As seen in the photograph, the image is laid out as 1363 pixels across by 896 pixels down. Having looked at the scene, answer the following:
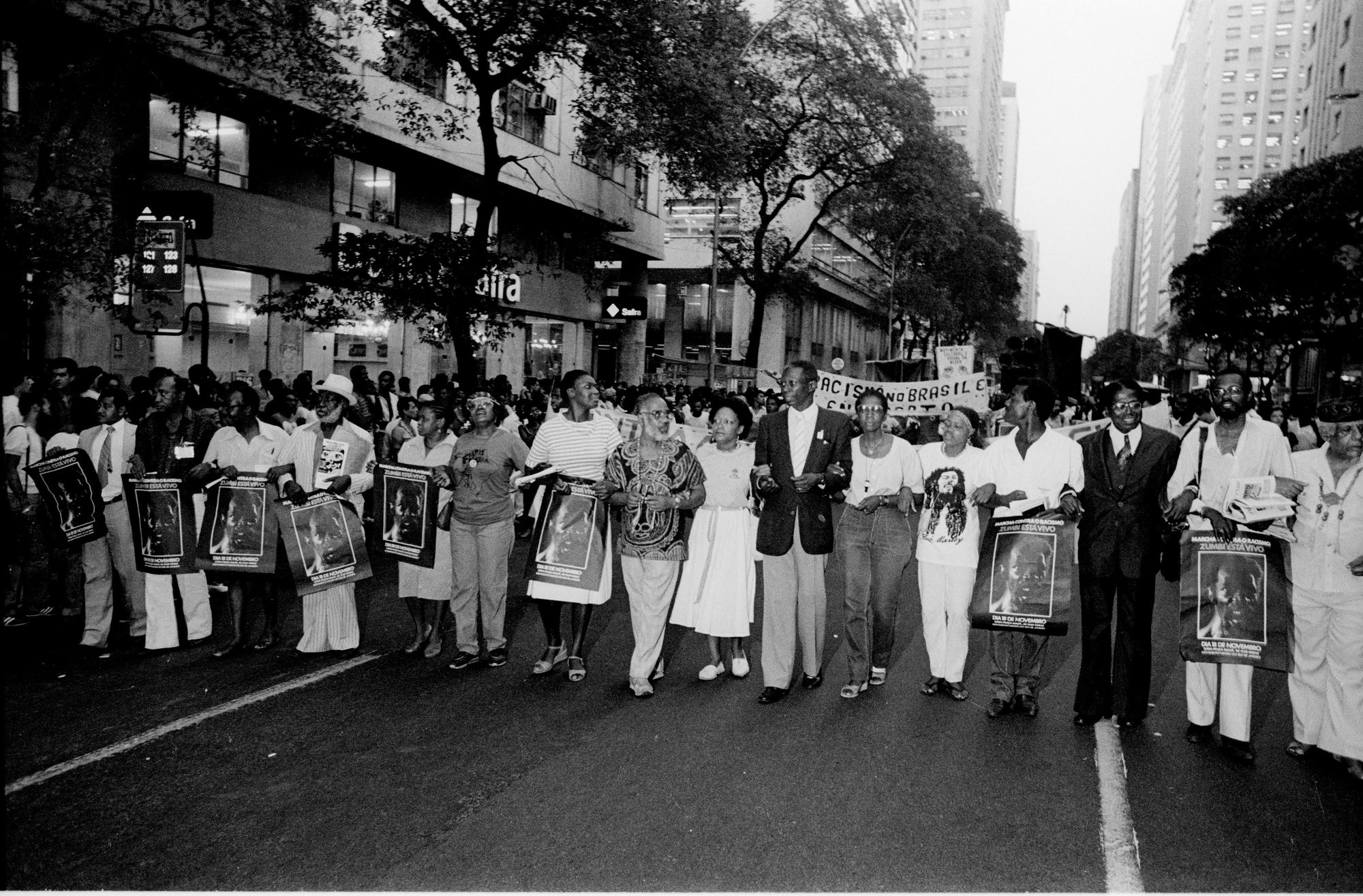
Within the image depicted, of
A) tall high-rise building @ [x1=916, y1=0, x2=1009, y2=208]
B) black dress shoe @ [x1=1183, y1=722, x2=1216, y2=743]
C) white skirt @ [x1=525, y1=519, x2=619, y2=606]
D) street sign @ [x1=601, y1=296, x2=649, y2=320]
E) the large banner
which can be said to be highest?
tall high-rise building @ [x1=916, y1=0, x2=1009, y2=208]

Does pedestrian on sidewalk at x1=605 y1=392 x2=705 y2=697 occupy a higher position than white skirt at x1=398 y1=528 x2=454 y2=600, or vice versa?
pedestrian on sidewalk at x1=605 y1=392 x2=705 y2=697

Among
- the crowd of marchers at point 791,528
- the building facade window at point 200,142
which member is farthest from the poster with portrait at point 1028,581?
the building facade window at point 200,142

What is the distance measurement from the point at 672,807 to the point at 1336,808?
313 cm

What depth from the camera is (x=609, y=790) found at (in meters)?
4.81

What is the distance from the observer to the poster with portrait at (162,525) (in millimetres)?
7078

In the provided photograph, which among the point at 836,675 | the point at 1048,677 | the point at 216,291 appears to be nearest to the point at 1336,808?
the point at 1048,677

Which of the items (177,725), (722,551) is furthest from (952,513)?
(177,725)

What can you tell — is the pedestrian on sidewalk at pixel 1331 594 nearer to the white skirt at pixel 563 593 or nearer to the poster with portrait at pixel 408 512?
the white skirt at pixel 563 593

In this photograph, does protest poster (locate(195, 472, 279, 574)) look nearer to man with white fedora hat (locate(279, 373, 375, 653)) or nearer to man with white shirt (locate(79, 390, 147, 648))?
man with white fedora hat (locate(279, 373, 375, 653))

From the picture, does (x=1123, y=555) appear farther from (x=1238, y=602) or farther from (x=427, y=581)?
(x=427, y=581)

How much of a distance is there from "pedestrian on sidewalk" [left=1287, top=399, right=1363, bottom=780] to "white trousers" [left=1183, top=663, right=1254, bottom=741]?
0.28 meters

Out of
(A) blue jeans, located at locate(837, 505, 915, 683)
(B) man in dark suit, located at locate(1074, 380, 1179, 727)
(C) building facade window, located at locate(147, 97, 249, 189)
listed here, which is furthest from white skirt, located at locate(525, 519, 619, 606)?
(C) building facade window, located at locate(147, 97, 249, 189)

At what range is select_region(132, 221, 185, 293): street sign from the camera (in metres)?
13.9

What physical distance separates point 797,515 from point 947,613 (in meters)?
1.15
